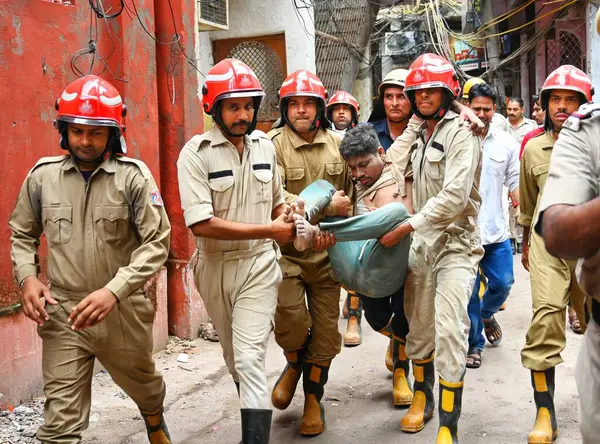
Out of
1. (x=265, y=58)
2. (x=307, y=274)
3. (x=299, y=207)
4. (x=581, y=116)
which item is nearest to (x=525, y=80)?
(x=265, y=58)

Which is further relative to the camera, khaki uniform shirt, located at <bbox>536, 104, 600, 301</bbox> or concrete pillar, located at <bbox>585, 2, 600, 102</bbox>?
concrete pillar, located at <bbox>585, 2, 600, 102</bbox>

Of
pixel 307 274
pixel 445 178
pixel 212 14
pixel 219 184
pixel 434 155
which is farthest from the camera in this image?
pixel 212 14

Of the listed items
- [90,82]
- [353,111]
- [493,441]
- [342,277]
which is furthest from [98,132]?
[353,111]

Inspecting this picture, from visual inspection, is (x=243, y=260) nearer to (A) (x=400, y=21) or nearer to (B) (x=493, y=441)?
(B) (x=493, y=441)

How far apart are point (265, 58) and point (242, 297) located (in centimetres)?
659

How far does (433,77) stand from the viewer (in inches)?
189

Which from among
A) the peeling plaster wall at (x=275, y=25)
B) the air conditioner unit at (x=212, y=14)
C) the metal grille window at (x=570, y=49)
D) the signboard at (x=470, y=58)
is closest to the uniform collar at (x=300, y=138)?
the air conditioner unit at (x=212, y=14)

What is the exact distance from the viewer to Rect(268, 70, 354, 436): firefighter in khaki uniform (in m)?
5.09

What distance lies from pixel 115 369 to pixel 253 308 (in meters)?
0.80

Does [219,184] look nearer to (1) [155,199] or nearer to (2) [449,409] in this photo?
(1) [155,199]

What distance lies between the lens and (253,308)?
4309 mm

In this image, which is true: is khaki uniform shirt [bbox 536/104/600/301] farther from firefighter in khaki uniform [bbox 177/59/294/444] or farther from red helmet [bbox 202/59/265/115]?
red helmet [bbox 202/59/265/115]

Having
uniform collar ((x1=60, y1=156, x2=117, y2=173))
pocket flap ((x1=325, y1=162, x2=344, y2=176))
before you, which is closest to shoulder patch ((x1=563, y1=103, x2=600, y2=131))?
uniform collar ((x1=60, y1=156, x2=117, y2=173))

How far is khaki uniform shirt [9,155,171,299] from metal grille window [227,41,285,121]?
20.7 ft
